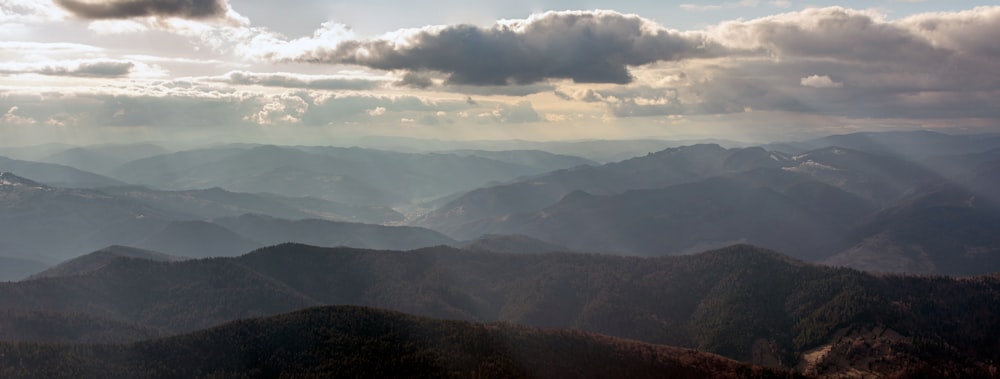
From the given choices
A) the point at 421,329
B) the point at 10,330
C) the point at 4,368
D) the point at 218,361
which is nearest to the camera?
the point at 4,368

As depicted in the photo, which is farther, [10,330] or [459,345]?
[10,330]

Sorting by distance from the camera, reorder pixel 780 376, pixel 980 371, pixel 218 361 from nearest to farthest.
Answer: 1. pixel 218 361
2. pixel 780 376
3. pixel 980 371

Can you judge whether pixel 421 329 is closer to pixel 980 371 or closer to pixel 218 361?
pixel 218 361

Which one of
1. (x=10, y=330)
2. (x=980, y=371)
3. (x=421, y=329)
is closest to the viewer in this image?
(x=421, y=329)

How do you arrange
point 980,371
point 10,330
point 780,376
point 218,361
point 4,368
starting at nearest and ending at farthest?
point 4,368, point 218,361, point 780,376, point 980,371, point 10,330

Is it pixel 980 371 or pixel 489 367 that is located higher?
pixel 489 367

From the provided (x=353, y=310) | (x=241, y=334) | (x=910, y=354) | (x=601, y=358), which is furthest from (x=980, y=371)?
(x=241, y=334)

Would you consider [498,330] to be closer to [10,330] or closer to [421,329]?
[421,329]

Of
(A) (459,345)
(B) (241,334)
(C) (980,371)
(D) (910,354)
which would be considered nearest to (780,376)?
(D) (910,354)

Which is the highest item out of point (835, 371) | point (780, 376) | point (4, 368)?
point (4, 368)
